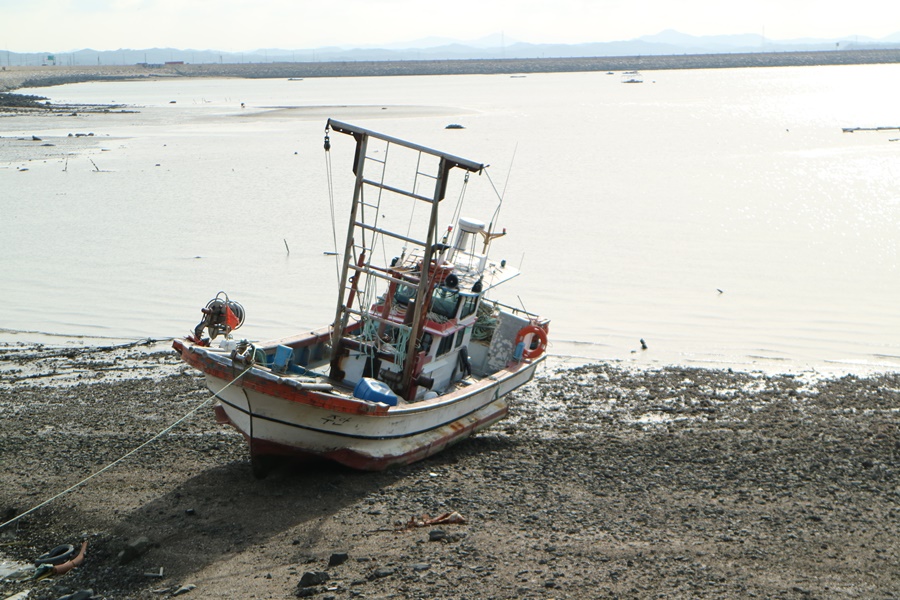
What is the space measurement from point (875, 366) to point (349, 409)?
35.7 ft

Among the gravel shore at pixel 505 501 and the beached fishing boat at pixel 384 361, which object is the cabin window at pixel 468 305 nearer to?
the beached fishing boat at pixel 384 361

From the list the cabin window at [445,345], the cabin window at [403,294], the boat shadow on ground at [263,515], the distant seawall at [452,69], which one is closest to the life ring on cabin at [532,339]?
the cabin window at [445,345]

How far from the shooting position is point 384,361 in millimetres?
12734

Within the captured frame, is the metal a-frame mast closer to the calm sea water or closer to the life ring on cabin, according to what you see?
the life ring on cabin

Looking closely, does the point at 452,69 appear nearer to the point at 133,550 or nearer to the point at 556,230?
the point at 556,230

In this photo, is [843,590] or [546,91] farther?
[546,91]

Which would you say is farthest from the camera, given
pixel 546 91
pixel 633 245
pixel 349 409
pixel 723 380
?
pixel 546 91

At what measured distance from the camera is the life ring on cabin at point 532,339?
47.9ft

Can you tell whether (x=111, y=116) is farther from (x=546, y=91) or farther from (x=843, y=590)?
(x=843, y=590)

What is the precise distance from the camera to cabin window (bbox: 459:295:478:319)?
13324mm

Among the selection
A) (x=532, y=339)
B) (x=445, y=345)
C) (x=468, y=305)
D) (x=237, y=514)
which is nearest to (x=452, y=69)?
(x=532, y=339)

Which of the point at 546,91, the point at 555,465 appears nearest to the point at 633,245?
the point at 555,465

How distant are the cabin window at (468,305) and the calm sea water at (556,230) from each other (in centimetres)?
480

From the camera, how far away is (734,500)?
11.0 metres
